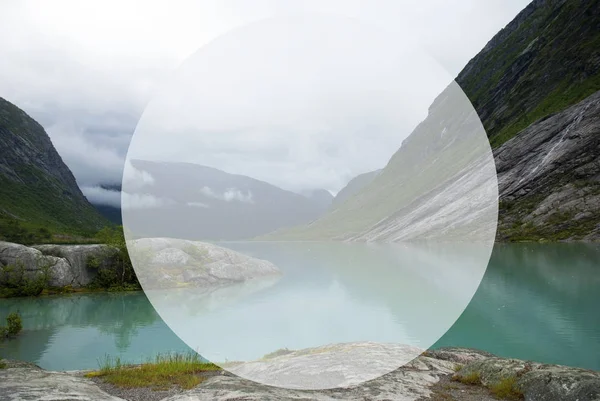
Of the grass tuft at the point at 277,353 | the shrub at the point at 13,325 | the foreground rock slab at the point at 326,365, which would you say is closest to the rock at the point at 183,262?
the grass tuft at the point at 277,353

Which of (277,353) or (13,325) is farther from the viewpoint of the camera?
(13,325)

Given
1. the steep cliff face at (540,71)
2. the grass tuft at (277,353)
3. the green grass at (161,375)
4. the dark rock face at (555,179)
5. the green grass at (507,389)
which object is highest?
the steep cliff face at (540,71)

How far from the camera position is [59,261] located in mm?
50781

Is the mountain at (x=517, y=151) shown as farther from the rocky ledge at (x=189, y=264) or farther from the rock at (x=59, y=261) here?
the rock at (x=59, y=261)

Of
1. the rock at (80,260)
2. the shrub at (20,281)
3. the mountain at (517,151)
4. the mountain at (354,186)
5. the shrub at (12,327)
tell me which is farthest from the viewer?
the rock at (80,260)

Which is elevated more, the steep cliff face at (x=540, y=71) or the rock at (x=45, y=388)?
the steep cliff face at (x=540, y=71)

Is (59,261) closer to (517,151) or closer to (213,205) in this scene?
(213,205)

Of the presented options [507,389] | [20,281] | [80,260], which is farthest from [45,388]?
[80,260]

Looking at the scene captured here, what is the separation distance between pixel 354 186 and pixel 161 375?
403 inches

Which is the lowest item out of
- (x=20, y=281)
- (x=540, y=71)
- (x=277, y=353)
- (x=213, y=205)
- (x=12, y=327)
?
(x=12, y=327)

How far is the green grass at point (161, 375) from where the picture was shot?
12.8 meters

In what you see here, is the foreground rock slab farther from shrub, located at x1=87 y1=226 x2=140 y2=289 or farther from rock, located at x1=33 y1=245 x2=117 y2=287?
rock, located at x1=33 y1=245 x2=117 y2=287

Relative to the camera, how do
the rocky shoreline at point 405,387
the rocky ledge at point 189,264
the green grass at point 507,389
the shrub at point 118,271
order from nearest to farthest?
the rocky ledge at point 189,264, the rocky shoreline at point 405,387, the green grass at point 507,389, the shrub at point 118,271

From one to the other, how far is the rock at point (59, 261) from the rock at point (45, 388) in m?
41.1
